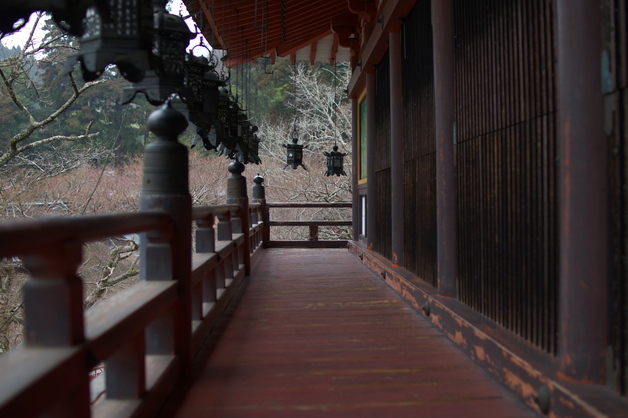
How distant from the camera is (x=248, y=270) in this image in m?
5.28

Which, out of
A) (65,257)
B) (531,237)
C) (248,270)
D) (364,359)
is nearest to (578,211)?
(531,237)

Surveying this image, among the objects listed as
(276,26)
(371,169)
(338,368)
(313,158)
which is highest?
(276,26)

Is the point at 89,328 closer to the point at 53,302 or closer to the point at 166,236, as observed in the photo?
the point at 53,302

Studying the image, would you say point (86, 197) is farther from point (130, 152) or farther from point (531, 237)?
point (531, 237)

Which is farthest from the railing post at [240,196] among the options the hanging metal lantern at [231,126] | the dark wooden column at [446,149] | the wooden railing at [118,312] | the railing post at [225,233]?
the dark wooden column at [446,149]

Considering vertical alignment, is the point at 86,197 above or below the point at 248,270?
above

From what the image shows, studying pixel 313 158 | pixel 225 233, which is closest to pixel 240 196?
pixel 225 233

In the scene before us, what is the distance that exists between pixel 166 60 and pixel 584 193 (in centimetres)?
215

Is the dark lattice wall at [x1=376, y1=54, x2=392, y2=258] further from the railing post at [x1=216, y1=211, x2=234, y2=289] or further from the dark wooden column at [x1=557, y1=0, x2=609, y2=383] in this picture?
the dark wooden column at [x1=557, y1=0, x2=609, y2=383]

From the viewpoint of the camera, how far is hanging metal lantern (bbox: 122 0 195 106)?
2.54 metres

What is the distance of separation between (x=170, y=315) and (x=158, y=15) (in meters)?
1.69

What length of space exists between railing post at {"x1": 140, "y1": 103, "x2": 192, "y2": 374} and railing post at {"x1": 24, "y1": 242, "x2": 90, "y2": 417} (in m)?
0.91

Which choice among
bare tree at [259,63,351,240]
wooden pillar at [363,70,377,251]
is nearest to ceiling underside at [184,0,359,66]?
wooden pillar at [363,70,377,251]

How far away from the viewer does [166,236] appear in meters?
2.11
